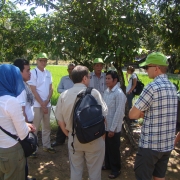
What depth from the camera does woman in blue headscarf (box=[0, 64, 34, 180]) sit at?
2199 mm

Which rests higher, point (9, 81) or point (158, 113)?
point (9, 81)

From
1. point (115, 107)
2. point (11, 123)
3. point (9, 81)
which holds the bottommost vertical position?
point (115, 107)

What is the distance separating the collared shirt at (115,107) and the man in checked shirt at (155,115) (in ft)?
3.38

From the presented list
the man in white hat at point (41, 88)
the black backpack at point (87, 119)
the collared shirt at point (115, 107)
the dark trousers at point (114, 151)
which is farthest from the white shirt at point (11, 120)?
the man in white hat at point (41, 88)

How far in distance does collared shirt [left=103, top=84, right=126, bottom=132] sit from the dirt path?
0.87 metres

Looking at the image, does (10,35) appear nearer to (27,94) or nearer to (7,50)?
(7,50)

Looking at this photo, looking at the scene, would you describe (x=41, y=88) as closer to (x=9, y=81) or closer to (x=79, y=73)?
(x=79, y=73)

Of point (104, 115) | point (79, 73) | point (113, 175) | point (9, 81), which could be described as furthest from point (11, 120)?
point (113, 175)

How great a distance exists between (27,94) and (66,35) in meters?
1.10

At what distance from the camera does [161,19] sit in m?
4.72

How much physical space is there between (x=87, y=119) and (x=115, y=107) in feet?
3.87

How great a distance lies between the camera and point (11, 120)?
7.45ft

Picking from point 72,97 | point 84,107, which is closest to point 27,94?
point 72,97

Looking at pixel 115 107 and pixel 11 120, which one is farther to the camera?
pixel 115 107
